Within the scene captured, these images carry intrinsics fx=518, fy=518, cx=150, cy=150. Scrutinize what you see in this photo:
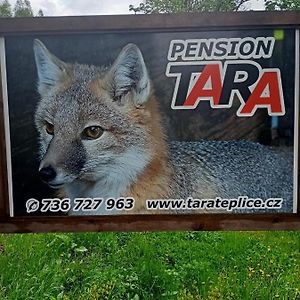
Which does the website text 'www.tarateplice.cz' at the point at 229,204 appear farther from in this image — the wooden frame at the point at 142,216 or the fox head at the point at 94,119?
the fox head at the point at 94,119

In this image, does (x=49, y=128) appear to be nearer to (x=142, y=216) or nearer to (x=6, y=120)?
(x=6, y=120)

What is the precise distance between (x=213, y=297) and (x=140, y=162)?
105 cm

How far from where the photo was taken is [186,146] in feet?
10.2

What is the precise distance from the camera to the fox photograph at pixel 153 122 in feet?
9.82

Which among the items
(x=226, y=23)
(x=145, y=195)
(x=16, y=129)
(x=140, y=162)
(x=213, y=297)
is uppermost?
(x=226, y=23)

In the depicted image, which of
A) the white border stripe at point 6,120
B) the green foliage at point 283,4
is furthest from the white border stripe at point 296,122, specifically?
the green foliage at point 283,4

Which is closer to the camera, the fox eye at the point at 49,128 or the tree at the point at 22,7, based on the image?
the fox eye at the point at 49,128

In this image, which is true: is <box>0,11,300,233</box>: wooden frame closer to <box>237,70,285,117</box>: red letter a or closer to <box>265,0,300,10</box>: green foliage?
<box>237,70,285,117</box>: red letter a

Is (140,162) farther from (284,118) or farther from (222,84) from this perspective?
(284,118)

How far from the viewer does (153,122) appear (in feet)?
10.0

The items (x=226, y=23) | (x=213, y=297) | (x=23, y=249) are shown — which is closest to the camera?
(x=226, y=23)

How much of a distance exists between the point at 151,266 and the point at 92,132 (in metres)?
1.21

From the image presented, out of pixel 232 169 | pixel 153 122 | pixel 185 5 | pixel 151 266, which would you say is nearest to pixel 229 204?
pixel 232 169

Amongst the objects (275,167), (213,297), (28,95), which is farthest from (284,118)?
(28,95)
